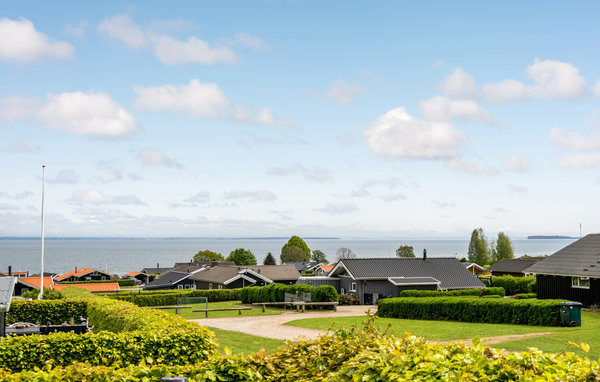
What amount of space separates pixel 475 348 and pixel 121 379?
4836mm

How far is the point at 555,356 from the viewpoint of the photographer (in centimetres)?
646

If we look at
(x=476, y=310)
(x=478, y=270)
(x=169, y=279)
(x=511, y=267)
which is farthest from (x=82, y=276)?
(x=476, y=310)

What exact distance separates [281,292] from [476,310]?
1949cm

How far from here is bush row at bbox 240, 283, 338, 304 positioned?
4438 centimetres

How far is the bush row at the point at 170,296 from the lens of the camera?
171 feet

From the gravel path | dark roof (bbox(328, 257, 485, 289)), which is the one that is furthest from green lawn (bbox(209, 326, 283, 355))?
dark roof (bbox(328, 257, 485, 289))

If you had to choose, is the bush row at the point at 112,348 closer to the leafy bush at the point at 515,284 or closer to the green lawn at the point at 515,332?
the green lawn at the point at 515,332

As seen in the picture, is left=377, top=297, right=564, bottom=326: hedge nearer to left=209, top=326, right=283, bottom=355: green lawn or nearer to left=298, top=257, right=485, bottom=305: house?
left=298, top=257, right=485, bottom=305: house

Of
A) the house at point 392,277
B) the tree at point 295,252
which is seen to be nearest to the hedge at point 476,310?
the house at point 392,277

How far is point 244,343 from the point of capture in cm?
2383

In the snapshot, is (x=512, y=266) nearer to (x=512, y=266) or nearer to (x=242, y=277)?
(x=512, y=266)

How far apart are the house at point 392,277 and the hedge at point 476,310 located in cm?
1169

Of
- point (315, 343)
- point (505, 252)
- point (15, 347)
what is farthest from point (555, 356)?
point (505, 252)

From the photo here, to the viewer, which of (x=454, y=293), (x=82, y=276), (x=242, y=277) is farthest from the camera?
(x=82, y=276)
